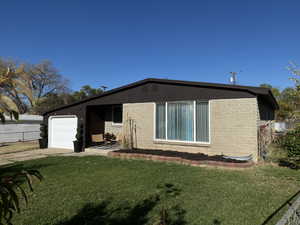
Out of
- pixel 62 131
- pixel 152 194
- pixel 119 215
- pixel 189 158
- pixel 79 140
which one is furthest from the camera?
pixel 62 131

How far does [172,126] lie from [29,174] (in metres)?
8.94

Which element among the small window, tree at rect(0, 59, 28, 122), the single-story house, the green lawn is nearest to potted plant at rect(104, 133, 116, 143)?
the small window

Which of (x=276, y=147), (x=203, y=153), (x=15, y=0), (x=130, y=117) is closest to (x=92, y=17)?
(x=15, y=0)

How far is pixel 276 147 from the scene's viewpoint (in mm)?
10000

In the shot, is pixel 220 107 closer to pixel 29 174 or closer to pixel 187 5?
pixel 187 5

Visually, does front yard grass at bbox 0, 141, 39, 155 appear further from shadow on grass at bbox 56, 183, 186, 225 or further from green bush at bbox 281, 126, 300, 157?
green bush at bbox 281, 126, 300, 157

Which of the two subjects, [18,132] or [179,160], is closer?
[179,160]

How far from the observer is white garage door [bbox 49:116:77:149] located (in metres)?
13.1

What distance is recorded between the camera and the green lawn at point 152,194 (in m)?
3.69

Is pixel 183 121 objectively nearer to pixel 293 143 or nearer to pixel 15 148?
pixel 293 143

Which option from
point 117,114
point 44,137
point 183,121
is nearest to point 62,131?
point 44,137


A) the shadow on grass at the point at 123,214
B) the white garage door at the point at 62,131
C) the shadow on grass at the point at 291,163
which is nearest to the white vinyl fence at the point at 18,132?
the white garage door at the point at 62,131

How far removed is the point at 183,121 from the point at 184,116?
252 millimetres

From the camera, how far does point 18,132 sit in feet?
64.0
